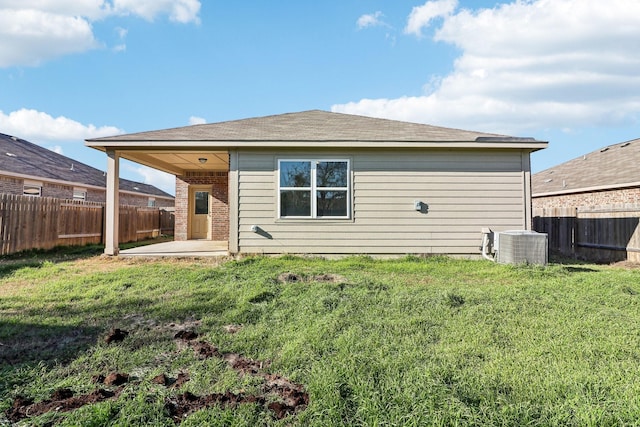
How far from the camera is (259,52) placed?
12.2 metres

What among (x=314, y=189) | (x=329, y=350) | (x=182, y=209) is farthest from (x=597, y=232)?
(x=182, y=209)

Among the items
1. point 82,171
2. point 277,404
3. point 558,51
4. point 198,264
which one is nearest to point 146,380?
point 277,404

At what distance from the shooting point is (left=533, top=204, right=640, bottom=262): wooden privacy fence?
909 cm

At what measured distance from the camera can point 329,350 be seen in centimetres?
316

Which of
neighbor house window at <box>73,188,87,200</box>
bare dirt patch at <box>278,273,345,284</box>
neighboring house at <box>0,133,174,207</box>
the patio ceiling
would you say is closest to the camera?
bare dirt patch at <box>278,273,345,284</box>

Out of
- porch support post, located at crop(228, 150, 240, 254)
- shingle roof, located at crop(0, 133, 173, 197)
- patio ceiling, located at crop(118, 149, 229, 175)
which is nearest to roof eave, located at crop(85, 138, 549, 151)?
patio ceiling, located at crop(118, 149, 229, 175)

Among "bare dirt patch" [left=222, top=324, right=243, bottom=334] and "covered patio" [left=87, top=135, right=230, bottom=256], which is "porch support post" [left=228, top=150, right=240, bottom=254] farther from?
"bare dirt patch" [left=222, top=324, right=243, bottom=334]

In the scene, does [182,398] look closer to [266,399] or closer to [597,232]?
[266,399]

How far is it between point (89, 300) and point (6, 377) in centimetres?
236

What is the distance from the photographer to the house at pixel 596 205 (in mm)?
9352

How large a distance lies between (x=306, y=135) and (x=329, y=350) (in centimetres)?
629

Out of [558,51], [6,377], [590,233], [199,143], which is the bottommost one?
[6,377]

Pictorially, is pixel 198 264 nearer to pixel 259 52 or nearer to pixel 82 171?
pixel 259 52

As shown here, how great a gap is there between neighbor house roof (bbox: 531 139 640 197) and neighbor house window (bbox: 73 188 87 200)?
69.0 ft
